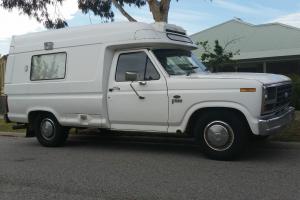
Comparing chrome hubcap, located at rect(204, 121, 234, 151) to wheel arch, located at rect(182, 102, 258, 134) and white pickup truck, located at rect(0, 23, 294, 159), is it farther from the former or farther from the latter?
wheel arch, located at rect(182, 102, 258, 134)

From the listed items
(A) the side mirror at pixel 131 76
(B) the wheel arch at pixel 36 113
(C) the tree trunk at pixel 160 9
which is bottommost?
(B) the wheel arch at pixel 36 113

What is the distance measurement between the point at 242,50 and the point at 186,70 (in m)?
21.6

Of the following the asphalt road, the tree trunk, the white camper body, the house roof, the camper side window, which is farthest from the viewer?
the house roof

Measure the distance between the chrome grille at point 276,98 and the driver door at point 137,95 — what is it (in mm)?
1723

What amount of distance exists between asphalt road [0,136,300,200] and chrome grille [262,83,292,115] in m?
0.85

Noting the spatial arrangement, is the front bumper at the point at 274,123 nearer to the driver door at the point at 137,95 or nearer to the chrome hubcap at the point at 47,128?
the driver door at the point at 137,95

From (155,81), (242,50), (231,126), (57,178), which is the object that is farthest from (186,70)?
(242,50)

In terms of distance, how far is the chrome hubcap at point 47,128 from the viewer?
10.5m

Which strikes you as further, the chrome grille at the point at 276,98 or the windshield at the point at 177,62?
the windshield at the point at 177,62

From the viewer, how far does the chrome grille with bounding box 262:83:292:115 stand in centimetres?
764

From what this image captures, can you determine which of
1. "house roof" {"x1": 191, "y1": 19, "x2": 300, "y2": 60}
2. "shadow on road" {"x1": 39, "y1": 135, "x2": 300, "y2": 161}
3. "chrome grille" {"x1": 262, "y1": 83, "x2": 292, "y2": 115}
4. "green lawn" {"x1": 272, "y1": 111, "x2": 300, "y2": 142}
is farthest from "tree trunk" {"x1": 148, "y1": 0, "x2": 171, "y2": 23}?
"house roof" {"x1": 191, "y1": 19, "x2": 300, "y2": 60}

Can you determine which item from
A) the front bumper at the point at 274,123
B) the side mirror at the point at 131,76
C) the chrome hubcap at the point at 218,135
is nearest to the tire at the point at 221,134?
the chrome hubcap at the point at 218,135

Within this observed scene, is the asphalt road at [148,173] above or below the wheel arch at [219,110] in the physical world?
below

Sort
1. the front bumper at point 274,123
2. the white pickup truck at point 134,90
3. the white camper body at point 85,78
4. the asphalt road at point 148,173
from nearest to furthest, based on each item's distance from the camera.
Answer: the asphalt road at point 148,173
the front bumper at point 274,123
the white pickup truck at point 134,90
the white camper body at point 85,78
